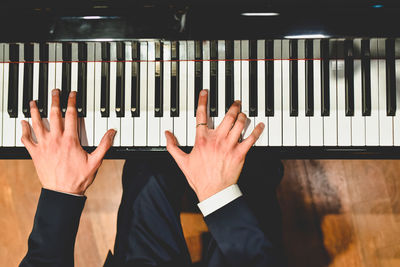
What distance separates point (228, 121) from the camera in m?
1.03

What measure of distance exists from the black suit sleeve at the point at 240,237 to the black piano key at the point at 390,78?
623 millimetres

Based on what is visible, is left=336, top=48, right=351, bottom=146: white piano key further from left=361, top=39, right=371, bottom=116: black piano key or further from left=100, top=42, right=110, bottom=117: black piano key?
left=100, top=42, right=110, bottom=117: black piano key

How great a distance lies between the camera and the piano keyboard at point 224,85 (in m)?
1.06

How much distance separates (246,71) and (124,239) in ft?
2.78

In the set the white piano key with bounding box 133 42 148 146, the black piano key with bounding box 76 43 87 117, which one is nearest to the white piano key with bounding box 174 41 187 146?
the white piano key with bounding box 133 42 148 146

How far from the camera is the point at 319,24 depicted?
39.6 inches

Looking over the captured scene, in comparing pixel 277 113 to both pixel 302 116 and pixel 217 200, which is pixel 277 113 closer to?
pixel 302 116

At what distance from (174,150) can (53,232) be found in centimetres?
49

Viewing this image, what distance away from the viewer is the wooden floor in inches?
64.4

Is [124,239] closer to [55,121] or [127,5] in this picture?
[55,121]

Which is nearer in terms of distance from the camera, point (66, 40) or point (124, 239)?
point (66, 40)

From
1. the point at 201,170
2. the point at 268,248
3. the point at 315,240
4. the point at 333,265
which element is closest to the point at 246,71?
the point at 201,170


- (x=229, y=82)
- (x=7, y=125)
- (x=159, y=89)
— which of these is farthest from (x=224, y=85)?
(x=7, y=125)

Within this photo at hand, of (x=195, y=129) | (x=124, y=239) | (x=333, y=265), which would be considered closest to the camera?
(x=195, y=129)
